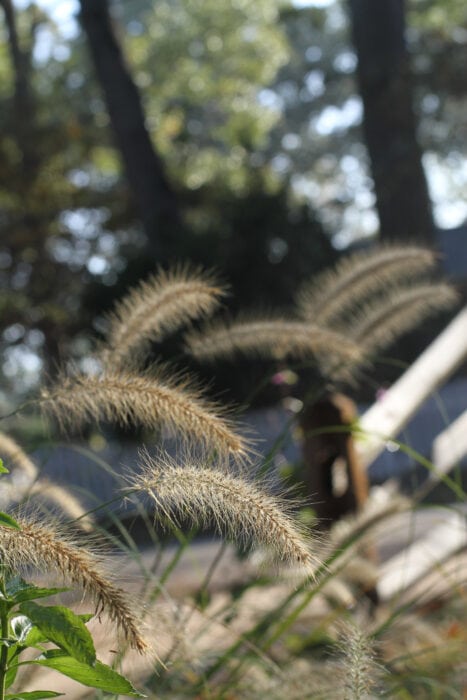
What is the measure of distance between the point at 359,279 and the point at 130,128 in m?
13.0

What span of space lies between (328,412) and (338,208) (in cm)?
3582

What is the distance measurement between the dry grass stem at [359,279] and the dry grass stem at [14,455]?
0.77 m

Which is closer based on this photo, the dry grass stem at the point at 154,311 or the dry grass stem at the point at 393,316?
the dry grass stem at the point at 154,311

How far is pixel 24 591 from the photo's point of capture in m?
0.99

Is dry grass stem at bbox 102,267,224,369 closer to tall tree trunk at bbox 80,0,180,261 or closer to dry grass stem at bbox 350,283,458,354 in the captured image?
dry grass stem at bbox 350,283,458,354

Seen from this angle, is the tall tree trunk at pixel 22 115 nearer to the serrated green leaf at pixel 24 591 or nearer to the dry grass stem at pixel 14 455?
the dry grass stem at pixel 14 455

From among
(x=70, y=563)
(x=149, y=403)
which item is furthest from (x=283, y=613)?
(x=70, y=563)

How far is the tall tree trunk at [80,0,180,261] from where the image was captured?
14890 millimetres

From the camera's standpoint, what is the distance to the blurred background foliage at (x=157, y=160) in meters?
14.0

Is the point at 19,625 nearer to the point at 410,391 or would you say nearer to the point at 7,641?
the point at 7,641

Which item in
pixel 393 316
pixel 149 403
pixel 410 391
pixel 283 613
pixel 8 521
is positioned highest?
pixel 393 316

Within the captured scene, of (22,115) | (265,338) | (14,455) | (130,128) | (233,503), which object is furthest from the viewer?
(22,115)

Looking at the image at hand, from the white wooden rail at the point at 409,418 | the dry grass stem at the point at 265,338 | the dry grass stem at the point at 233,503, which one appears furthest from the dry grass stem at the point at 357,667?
the white wooden rail at the point at 409,418

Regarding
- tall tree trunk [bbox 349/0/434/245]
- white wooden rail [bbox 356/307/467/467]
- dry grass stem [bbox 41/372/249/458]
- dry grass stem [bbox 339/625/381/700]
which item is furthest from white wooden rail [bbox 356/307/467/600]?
tall tree trunk [bbox 349/0/434/245]
